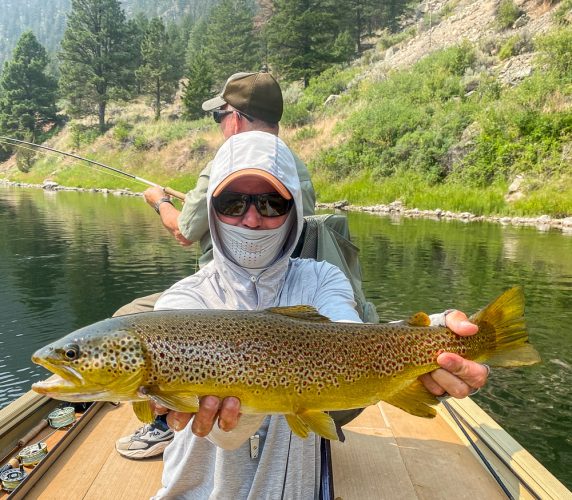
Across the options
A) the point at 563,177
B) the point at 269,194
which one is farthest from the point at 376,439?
the point at 563,177

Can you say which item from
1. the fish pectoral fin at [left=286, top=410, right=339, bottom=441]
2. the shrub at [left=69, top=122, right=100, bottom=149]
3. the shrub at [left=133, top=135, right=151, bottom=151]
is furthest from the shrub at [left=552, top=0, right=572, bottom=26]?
the shrub at [left=69, top=122, right=100, bottom=149]

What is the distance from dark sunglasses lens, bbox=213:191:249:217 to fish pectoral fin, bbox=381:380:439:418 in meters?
1.30

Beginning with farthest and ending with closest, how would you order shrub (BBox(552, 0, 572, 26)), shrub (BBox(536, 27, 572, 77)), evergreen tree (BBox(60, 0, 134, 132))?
evergreen tree (BBox(60, 0, 134, 132)) < shrub (BBox(552, 0, 572, 26)) < shrub (BBox(536, 27, 572, 77))

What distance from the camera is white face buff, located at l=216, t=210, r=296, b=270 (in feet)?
9.53

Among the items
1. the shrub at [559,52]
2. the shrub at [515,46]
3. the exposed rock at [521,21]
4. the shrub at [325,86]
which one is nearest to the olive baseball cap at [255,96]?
the shrub at [559,52]

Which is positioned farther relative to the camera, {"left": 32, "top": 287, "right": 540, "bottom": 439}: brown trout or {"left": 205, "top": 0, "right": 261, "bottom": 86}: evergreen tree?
{"left": 205, "top": 0, "right": 261, "bottom": 86}: evergreen tree

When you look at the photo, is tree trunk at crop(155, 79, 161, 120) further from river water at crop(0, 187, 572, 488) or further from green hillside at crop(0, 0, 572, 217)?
river water at crop(0, 187, 572, 488)

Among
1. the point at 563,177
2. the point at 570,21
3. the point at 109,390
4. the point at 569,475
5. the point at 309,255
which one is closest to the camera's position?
the point at 109,390

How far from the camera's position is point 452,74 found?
36062 mm

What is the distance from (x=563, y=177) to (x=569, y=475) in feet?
74.7

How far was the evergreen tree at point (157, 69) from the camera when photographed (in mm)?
61250

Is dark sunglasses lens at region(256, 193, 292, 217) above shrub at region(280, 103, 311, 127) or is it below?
below

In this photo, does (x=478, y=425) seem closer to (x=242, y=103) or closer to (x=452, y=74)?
(x=242, y=103)

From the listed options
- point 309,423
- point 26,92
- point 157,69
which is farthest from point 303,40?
point 309,423
